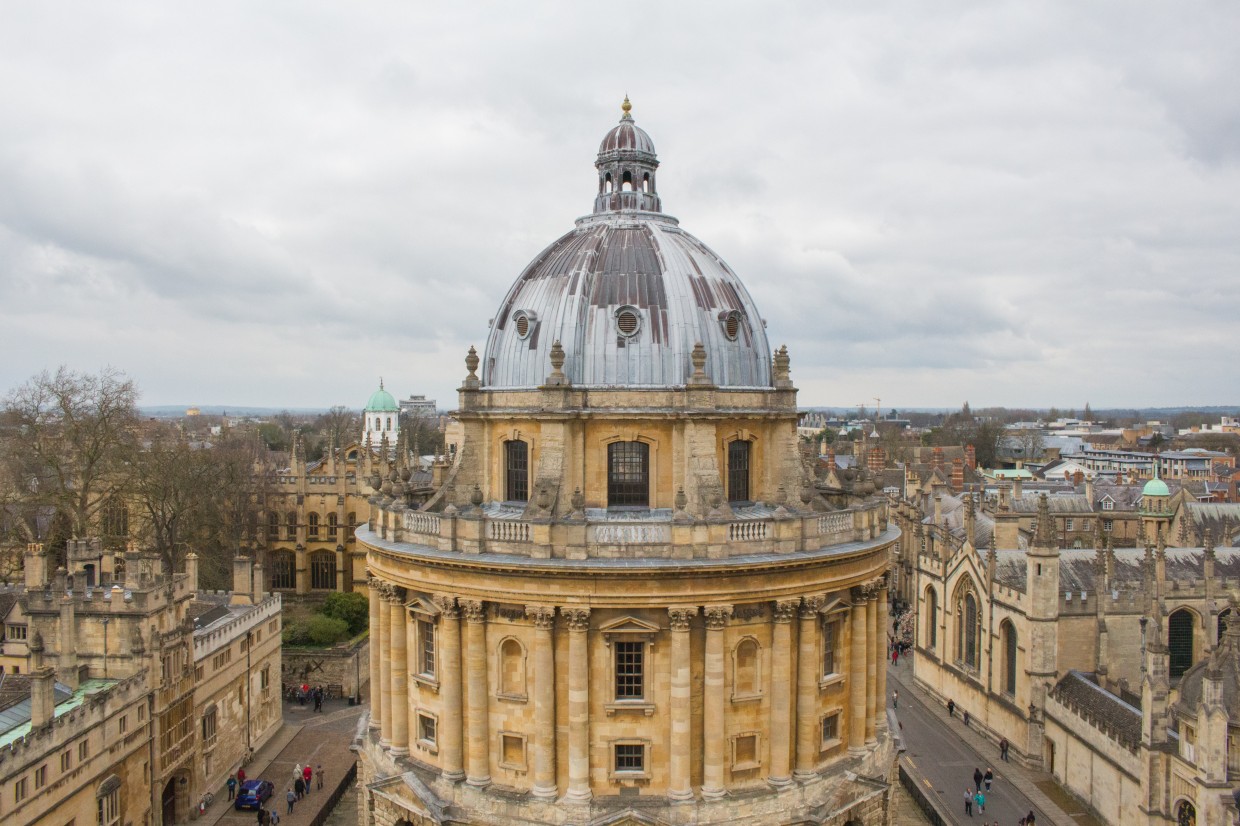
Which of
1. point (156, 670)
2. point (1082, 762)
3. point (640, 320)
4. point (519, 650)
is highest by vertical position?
point (640, 320)

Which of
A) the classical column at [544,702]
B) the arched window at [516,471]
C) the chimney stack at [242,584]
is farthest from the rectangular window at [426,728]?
the chimney stack at [242,584]

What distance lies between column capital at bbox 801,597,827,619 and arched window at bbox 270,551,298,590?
169 ft

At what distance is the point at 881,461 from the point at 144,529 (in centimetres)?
6809

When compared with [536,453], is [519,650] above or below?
below

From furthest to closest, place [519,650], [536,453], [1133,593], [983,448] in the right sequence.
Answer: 1. [983,448]
2. [1133,593]
3. [536,453]
4. [519,650]

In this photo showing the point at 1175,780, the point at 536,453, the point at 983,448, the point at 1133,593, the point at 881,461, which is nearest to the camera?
the point at 536,453

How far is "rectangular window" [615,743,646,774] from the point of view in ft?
90.1

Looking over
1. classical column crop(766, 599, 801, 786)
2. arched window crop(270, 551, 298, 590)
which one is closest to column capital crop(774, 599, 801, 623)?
classical column crop(766, 599, 801, 786)

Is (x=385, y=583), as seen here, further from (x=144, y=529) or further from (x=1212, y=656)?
(x=144, y=529)

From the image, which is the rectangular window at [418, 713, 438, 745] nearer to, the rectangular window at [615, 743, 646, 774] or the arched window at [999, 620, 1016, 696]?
the rectangular window at [615, 743, 646, 774]

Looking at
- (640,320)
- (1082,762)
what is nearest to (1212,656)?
(1082,762)

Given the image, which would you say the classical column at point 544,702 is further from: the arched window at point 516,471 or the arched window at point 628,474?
the arched window at point 516,471

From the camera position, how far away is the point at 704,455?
29000 millimetres

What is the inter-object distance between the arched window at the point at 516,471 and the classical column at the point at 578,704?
5.23 m
